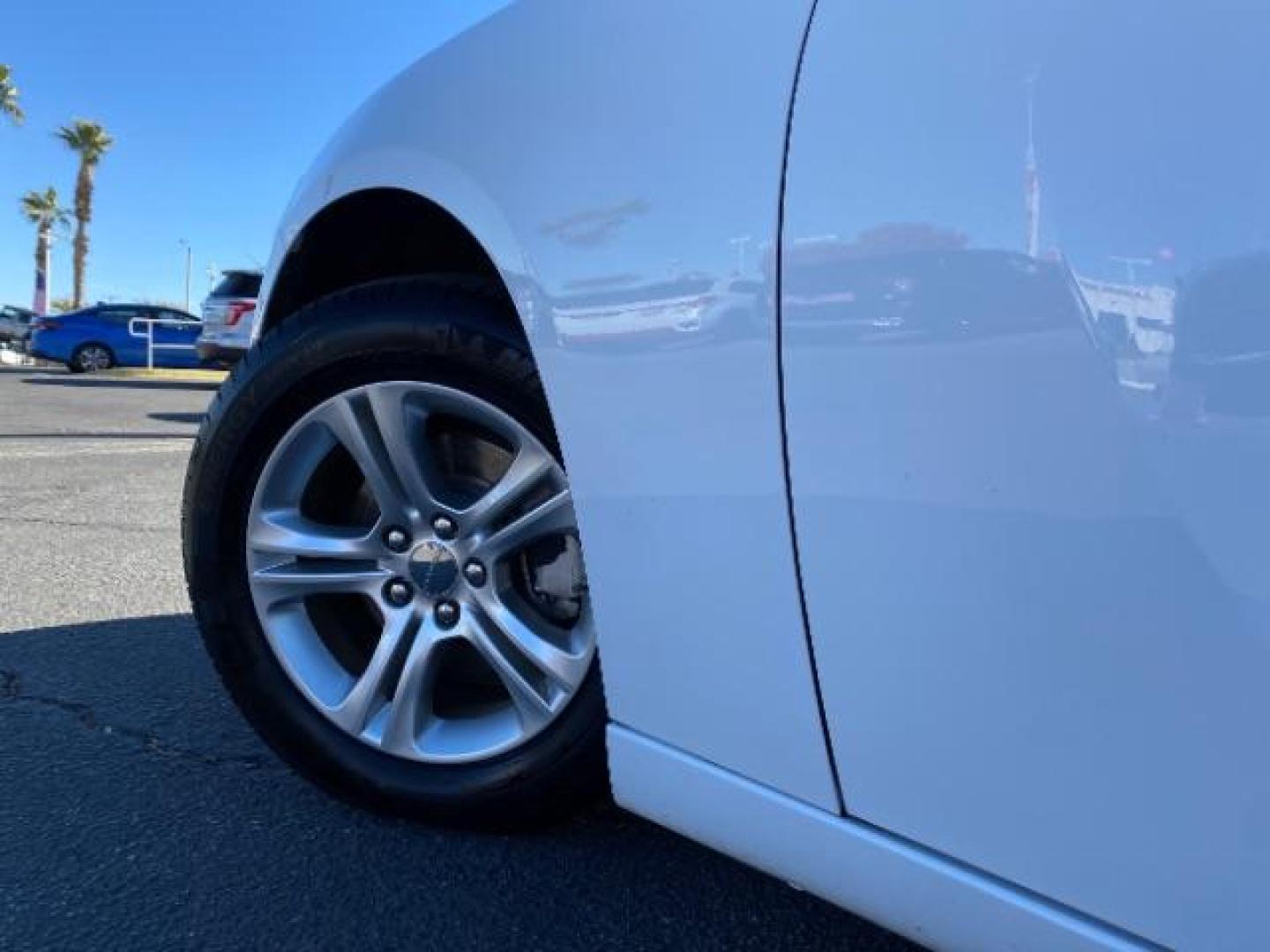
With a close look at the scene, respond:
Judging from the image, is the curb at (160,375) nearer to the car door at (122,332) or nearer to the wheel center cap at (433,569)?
the car door at (122,332)

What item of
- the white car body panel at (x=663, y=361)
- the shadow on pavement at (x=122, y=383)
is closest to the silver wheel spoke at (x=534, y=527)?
the white car body panel at (x=663, y=361)

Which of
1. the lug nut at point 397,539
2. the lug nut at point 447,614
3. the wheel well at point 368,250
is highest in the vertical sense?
the wheel well at point 368,250

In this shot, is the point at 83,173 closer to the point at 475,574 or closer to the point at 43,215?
the point at 43,215

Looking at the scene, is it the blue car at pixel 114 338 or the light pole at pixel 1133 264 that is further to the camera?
the blue car at pixel 114 338

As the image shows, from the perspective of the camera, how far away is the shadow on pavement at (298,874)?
4.86 feet

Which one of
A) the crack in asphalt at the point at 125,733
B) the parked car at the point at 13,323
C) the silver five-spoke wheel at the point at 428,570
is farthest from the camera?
the parked car at the point at 13,323

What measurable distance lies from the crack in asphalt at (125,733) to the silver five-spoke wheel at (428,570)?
395 mm

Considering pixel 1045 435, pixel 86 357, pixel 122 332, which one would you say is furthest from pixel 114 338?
pixel 1045 435

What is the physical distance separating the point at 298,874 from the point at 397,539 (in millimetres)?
575

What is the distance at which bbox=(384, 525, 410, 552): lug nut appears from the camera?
170 centimetres

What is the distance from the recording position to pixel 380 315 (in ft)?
5.33

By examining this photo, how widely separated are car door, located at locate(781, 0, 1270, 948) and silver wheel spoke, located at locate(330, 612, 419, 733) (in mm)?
841

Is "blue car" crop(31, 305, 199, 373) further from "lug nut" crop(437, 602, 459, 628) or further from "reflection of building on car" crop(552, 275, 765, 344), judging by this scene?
"reflection of building on car" crop(552, 275, 765, 344)

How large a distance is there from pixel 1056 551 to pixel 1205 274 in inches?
10.8
